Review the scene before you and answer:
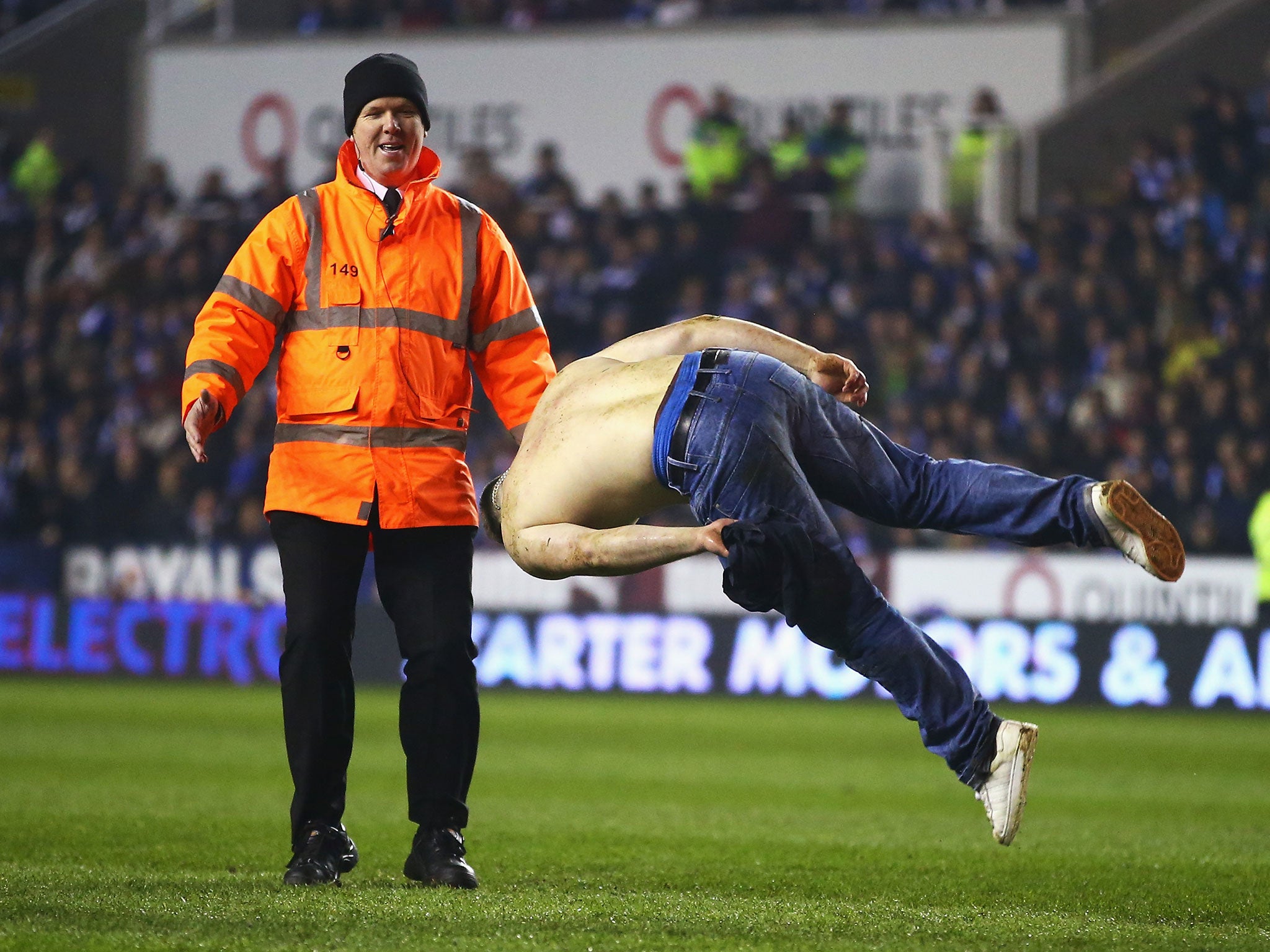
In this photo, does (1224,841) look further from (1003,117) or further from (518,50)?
(518,50)

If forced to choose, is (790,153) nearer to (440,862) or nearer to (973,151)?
(973,151)

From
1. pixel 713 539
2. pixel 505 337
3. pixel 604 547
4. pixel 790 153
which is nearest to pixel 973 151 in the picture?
pixel 790 153

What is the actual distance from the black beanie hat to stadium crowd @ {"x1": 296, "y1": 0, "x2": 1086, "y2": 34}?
54.5 ft

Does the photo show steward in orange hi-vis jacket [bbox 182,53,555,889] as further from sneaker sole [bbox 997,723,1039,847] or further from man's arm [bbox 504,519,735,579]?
sneaker sole [bbox 997,723,1039,847]

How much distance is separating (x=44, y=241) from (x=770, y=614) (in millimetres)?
11728

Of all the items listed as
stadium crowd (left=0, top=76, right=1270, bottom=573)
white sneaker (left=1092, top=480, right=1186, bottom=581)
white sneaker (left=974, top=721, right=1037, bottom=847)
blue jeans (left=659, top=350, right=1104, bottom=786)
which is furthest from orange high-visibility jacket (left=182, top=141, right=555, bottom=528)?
stadium crowd (left=0, top=76, right=1270, bottom=573)

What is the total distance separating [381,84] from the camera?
5.82 m

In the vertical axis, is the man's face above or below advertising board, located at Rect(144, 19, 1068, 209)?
below

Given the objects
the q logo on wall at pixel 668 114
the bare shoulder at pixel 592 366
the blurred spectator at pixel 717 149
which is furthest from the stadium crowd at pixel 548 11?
the bare shoulder at pixel 592 366

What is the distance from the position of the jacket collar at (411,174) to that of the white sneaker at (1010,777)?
2.53 metres

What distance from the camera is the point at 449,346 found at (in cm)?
598

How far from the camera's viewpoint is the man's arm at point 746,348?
214 inches

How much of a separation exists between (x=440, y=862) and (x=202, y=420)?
155 centimetres

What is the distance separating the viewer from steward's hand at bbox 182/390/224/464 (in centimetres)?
553
